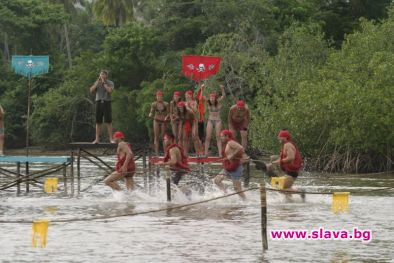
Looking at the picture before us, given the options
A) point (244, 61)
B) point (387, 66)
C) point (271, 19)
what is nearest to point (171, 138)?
point (387, 66)

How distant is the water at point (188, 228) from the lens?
60.7 ft

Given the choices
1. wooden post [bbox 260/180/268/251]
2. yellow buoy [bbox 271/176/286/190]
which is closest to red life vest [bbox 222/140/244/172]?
yellow buoy [bbox 271/176/286/190]

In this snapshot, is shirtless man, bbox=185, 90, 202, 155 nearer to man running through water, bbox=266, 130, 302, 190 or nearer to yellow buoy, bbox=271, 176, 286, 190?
yellow buoy, bbox=271, 176, 286, 190

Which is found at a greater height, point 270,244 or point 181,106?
point 181,106

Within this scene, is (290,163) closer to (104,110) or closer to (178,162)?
(178,162)

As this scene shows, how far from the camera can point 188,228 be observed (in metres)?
Answer: 22.3

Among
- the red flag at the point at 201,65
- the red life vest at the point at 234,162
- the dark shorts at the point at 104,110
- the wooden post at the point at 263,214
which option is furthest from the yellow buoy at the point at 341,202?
the red flag at the point at 201,65

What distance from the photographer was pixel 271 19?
5972cm

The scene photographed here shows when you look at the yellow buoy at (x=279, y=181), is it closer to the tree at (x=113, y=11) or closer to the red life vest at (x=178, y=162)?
the red life vest at (x=178, y=162)

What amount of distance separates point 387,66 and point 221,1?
20.5 metres

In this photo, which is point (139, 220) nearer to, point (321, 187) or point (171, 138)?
point (171, 138)

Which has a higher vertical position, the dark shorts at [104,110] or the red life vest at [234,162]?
the dark shorts at [104,110]

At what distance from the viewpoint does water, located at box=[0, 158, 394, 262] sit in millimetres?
18500

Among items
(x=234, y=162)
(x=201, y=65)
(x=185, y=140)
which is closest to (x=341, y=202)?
(x=234, y=162)
